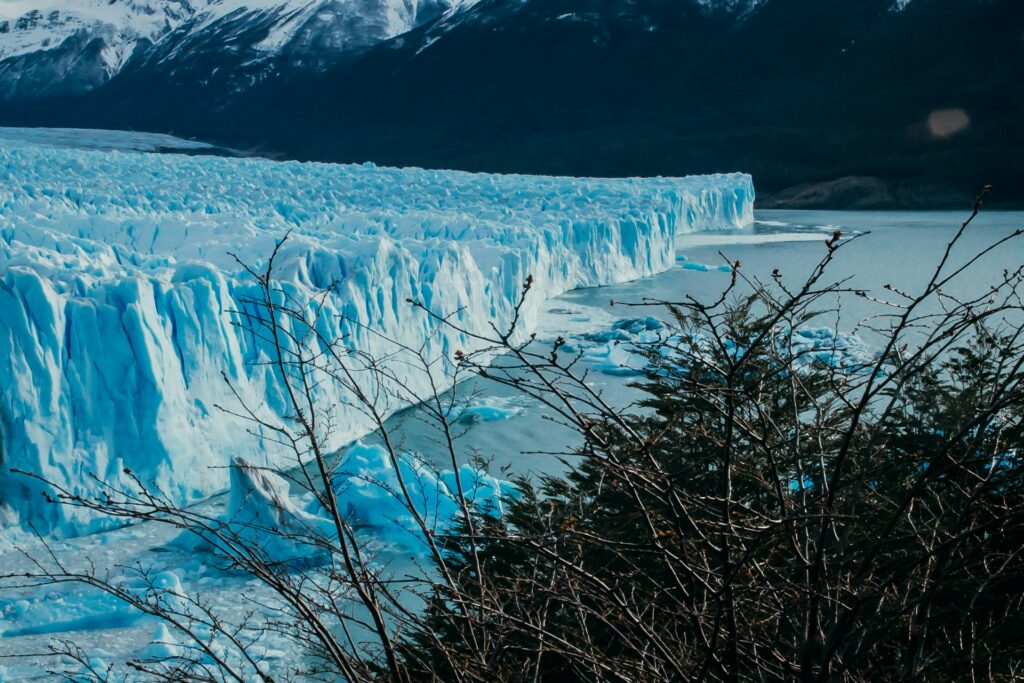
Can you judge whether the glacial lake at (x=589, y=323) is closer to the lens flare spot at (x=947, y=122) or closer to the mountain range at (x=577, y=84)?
the mountain range at (x=577, y=84)

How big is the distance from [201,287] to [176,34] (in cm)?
6198

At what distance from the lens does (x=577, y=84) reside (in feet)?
154

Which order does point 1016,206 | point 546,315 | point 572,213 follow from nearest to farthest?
point 546,315, point 572,213, point 1016,206

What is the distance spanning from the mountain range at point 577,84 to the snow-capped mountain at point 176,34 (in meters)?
0.15

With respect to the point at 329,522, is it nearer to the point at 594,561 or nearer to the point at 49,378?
the point at 49,378

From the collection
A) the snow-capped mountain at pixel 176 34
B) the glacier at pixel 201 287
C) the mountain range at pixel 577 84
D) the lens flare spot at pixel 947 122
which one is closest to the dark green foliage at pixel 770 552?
the glacier at pixel 201 287

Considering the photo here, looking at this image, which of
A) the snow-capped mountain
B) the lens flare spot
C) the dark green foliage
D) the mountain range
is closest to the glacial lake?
→ the dark green foliage

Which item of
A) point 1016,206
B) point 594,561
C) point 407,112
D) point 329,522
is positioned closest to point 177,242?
point 329,522

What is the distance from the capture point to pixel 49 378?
19.5 ft

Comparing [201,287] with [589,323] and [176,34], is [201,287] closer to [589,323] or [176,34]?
[589,323]

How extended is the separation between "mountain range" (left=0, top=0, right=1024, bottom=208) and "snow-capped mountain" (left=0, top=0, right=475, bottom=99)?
6.0 inches

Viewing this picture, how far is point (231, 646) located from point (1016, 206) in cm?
2629

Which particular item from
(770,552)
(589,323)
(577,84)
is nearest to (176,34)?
(577,84)

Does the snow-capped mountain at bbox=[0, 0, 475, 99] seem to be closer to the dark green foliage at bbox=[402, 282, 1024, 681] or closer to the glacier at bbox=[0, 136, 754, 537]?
the glacier at bbox=[0, 136, 754, 537]
